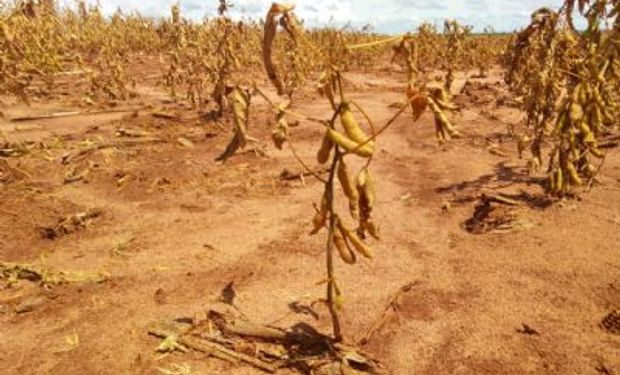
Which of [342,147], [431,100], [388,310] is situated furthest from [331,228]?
[388,310]

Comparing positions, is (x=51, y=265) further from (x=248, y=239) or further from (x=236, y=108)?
(x=236, y=108)

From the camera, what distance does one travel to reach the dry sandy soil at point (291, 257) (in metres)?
2.88

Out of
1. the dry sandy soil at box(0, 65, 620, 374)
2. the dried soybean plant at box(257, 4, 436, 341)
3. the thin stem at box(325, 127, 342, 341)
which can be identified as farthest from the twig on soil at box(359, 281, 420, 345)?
the dried soybean plant at box(257, 4, 436, 341)

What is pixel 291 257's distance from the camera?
4.01 metres

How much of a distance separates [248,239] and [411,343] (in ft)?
5.97

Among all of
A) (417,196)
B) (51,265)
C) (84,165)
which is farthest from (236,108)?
(84,165)

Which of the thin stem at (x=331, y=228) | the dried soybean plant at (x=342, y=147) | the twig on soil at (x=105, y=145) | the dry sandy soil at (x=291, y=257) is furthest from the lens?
the twig on soil at (x=105, y=145)

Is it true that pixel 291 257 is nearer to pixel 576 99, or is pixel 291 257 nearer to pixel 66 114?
pixel 576 99

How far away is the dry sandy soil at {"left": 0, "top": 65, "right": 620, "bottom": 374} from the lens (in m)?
2.88

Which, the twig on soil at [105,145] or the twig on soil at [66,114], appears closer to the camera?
the twig on soil at [105,145]

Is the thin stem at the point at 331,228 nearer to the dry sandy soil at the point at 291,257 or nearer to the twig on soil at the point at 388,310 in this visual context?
the twig on soil at the point at 388,310

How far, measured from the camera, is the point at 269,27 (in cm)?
202

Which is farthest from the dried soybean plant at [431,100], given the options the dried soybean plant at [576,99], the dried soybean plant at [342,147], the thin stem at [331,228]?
the dried soybean plant at [576,99]

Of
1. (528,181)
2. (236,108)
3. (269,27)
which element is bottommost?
(528,181)
